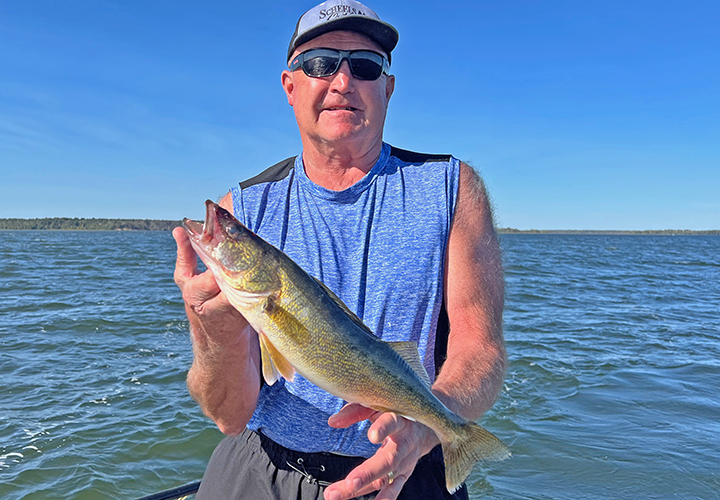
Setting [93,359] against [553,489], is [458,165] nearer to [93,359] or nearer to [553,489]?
[553,489]

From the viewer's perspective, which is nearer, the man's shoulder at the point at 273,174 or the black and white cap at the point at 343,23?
the black and white cap at the point at 343,23

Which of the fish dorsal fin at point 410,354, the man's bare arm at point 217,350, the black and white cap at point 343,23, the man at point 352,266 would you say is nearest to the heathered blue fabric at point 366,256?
the man at point 352,266

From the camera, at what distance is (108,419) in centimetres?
880

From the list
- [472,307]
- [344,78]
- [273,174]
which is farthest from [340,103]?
[472,307]

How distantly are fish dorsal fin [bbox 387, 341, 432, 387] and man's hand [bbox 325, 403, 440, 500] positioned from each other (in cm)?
22

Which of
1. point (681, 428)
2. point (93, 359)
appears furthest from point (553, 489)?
point (93, 359)

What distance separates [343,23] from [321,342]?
181 cm

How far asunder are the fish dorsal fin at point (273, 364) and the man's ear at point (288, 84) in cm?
161

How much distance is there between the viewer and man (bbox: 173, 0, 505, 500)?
2.62 metres

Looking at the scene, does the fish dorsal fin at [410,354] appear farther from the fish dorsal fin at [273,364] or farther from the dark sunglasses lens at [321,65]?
the dark sunglasses lens at [321,65]

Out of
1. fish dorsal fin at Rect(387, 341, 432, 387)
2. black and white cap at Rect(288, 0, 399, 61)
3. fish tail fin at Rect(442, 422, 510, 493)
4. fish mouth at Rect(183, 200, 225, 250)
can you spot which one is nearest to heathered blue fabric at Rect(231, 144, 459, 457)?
fish dorsal fin at Rect(387, 341, 432, 387)

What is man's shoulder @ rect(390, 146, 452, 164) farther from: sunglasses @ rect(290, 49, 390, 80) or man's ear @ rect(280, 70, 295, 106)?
man's ear @ rect(280, 70, 295, 106)

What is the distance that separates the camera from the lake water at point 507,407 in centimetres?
692

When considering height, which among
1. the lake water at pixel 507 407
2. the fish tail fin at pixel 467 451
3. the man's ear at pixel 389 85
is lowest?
the lake water at pixel 507 407
